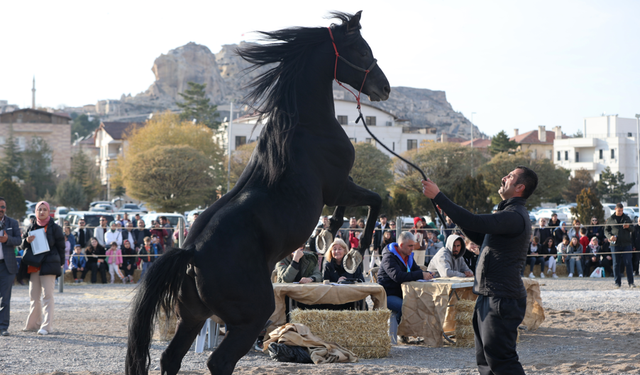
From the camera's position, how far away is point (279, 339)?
692 cm

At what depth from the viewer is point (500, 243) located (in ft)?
13.7

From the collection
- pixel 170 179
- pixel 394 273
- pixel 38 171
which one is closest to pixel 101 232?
pixel 394 273

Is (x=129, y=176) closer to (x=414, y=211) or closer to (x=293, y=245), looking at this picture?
(x=414, y=211)

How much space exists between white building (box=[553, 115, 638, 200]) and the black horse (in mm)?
66539

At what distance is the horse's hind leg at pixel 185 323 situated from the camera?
3484mm

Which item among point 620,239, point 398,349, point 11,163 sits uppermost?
point 11,163

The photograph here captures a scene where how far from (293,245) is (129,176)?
35996 mm

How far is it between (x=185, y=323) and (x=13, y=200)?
31.8 m

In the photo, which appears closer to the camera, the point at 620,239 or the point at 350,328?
the point at 350,328

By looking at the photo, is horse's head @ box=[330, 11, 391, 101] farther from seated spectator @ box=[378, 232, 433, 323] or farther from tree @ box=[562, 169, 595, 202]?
tree @ box=[562, 169, 595, 202]

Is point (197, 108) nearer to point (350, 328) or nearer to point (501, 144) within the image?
point (501, 144)

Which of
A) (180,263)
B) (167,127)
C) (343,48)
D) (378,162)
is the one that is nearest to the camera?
(180,263)

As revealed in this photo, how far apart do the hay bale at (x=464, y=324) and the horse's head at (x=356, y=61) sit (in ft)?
15.1

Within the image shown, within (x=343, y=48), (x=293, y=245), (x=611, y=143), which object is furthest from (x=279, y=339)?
(x=611, y=143)
